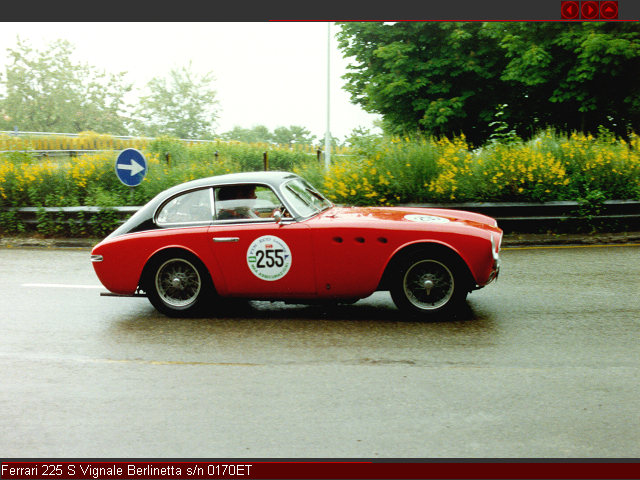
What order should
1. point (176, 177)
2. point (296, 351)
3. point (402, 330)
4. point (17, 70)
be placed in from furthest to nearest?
point (17, 70), point (176, 177), point (402, 330), point (296, 351)

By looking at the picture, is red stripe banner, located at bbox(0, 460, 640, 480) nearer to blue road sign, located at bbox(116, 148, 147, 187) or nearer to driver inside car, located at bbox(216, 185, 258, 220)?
driver inside car, located at bbox(216, 185, 258, 220)

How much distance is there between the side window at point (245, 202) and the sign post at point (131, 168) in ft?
20.1

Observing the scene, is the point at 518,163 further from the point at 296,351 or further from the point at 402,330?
the point at 296,351

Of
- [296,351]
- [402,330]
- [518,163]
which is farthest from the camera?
[518,163]

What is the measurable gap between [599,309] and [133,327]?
16.6 ft

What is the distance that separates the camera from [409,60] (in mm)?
25172

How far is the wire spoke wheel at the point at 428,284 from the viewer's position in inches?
265

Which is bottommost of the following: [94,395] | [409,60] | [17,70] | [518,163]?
[94,395]

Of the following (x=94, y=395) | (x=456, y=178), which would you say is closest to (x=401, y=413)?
(x=94, y=395)

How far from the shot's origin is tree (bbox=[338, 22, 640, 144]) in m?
21.7

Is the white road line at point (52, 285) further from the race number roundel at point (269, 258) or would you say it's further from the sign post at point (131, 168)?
the sign post at point (131, 168)
